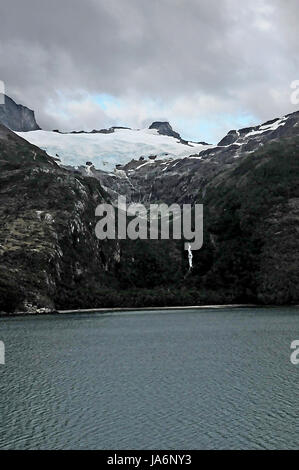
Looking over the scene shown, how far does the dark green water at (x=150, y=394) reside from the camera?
41438mm

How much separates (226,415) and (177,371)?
23.4 m

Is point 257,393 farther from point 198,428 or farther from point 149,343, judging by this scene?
point 149,343

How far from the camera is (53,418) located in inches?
1869

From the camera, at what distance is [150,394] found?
56.7 m

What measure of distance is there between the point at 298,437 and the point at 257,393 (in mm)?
15138

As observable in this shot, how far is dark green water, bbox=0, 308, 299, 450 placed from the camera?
41.4 metres

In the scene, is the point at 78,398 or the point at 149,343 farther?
the point at 149,343

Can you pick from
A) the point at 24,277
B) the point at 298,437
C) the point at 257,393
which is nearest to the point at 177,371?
the point at 257,393

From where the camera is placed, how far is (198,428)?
1711 inches

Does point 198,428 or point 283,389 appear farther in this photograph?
point 283,389
